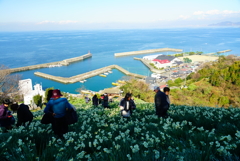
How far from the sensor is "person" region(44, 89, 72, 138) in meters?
4.36

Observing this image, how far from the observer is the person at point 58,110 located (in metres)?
4.36

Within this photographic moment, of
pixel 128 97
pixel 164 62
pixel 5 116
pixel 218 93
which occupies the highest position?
pixel 128 97

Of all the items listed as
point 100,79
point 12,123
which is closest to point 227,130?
point 12,123

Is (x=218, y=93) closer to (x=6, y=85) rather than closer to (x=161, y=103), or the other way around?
(x=161, y=103)

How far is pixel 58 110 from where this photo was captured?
439 centimetres

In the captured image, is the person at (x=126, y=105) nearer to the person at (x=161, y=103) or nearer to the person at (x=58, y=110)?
the person at (x=161, y=103)

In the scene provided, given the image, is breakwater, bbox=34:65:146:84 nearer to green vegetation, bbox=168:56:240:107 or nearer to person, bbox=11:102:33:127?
green vegetation, bbox=168:56:240:107

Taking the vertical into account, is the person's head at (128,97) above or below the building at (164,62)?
above

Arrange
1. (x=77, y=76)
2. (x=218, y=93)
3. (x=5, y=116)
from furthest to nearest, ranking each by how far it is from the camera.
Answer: (x=77, y=76) → (x=218, y=93) → (x=5, y=116)

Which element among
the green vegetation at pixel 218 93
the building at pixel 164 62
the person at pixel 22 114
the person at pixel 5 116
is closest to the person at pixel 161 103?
the person at pixel 22 114

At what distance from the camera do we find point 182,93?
22.5m

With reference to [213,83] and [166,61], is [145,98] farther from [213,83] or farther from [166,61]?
[166,61]

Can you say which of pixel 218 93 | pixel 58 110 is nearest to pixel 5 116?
pixel 58 110

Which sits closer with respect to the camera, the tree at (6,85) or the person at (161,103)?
the person at (161,103)
